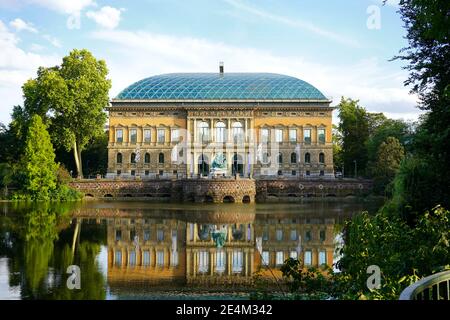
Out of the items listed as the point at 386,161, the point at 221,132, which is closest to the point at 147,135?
the point at 221,132

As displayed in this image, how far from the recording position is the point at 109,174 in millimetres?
64938

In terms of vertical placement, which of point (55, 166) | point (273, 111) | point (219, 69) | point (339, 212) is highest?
point (219, 69)

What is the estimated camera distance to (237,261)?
18609 mm

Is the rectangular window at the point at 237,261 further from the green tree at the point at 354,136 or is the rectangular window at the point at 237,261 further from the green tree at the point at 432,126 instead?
the green tree at the point at 354,136

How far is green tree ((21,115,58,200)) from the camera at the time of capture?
48.8 metres

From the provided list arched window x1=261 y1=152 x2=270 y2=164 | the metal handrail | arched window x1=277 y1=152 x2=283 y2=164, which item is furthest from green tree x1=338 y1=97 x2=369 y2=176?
the metal handrail

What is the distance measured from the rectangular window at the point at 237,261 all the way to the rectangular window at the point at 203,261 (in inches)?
36.0

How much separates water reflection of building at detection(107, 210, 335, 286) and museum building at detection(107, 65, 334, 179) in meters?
33.2

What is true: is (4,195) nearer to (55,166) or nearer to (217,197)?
(55,166)

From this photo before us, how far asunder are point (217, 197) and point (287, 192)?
8.98m

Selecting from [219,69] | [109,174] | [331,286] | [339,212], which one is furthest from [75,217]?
[219,69]

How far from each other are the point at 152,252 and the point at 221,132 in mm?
45134

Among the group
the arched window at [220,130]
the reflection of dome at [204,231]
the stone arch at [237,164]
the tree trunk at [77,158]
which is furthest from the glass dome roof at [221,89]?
the reflection of dome at [204,231]
